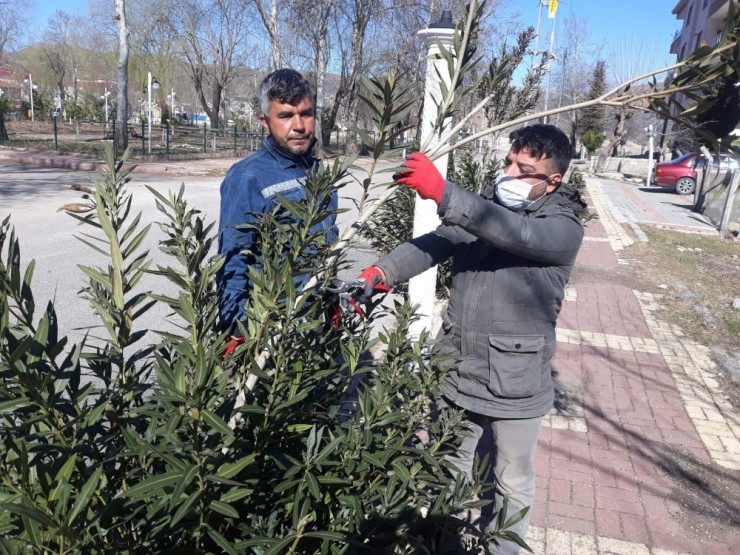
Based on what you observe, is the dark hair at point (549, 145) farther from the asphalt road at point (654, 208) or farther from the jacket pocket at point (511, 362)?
the asphalt road at point (654, 208)

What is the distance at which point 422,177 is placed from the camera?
6.16 ft

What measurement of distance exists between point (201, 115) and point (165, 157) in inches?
2334

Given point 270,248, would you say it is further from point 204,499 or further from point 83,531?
point 83,531

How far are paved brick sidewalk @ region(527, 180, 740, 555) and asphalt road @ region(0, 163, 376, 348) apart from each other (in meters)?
2.07

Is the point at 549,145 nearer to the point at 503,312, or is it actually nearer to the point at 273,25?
the point at 503,312

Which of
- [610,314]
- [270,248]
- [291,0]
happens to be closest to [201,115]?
[291,0]

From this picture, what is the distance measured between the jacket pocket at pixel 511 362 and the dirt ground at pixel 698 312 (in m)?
1.86

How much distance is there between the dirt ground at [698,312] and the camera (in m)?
3.79

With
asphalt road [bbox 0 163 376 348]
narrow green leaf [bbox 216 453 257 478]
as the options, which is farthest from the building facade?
narrow green leaf [bbox 216 453 257 478]

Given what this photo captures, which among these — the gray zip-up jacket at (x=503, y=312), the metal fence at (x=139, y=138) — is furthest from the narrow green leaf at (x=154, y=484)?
the metal fence at (x=139, y=138)

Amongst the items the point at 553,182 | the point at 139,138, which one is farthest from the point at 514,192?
the point at 139,138

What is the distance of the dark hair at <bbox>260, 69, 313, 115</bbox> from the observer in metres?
2.37

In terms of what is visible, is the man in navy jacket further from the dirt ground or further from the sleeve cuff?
the dirt ground

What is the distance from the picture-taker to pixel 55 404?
1.28 m
